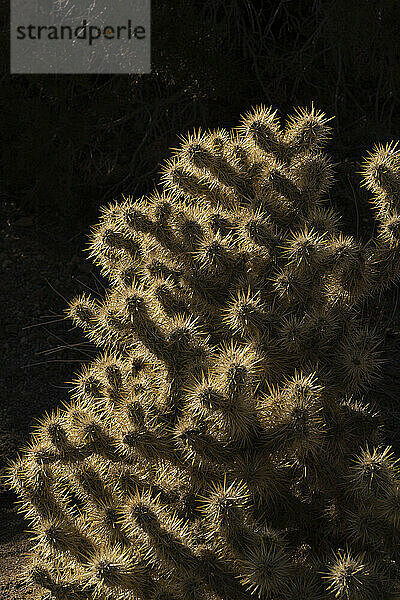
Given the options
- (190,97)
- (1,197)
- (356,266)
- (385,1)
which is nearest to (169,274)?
(356,266)

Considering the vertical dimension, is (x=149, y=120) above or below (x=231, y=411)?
above

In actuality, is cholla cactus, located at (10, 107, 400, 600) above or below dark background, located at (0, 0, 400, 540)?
below

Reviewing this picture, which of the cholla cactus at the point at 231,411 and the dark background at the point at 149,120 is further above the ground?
the dark background at the point at 149,120

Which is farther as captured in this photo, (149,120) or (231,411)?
(149,120)

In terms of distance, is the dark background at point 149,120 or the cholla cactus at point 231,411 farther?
the dark background at point 149,120

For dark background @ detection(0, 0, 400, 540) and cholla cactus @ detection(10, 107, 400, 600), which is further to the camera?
dark background @ detection(0, 0, 400, 540)

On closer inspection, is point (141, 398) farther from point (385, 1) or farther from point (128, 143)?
point (128, 143)
